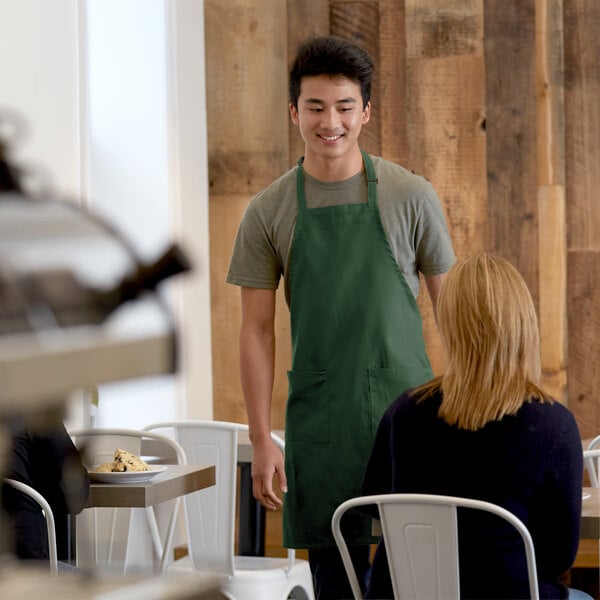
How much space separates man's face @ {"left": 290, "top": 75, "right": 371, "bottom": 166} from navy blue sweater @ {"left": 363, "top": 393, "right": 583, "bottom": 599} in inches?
26.7

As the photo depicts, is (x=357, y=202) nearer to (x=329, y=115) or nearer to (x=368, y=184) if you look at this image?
(x=368, y=184)

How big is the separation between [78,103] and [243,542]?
1.59m

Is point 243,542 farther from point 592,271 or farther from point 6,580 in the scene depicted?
point 6,580

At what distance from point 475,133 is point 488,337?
9.43 ft

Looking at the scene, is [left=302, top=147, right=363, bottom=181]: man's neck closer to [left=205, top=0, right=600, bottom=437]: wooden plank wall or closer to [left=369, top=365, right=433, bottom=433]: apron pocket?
[left=369, top=365, right=433, bottom=433]: apron pocket

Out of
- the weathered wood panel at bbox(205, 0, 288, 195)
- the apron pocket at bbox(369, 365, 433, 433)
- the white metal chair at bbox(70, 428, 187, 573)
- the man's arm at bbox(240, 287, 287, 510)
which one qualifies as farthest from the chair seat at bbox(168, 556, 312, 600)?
the weathered wood panel at bbox(205, 0, 288, 195)

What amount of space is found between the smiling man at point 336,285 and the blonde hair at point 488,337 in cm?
38

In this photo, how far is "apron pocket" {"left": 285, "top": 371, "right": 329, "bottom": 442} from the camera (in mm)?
2551

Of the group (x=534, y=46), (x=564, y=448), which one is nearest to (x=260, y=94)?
(x=534, y=46)

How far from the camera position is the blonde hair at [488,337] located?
2.11 m

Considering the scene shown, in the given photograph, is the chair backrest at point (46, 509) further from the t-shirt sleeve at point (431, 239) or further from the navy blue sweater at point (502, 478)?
the t-shirt sleeve at point (431, 239)

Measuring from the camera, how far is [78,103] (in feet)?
12.6

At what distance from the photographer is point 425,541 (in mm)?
2076

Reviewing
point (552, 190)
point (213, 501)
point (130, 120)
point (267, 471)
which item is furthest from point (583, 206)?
point (267, 471)
